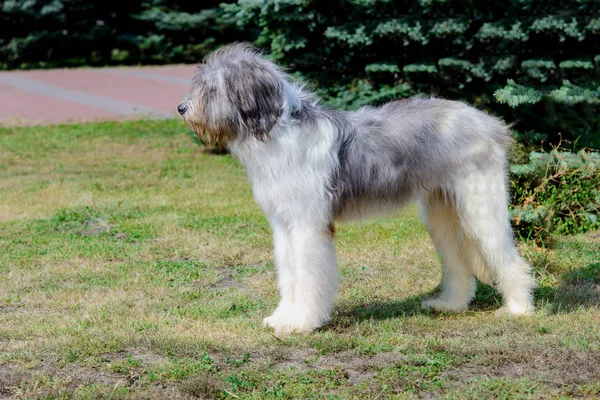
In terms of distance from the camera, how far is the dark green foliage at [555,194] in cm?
736

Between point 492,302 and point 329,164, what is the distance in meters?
1.76

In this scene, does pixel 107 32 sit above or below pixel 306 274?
above

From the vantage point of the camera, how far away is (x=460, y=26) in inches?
379

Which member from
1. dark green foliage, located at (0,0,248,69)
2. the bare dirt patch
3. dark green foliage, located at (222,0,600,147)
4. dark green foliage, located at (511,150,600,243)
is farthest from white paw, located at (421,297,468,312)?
dark green foliage, located at (0,0,248,69)

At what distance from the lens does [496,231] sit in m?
5.66

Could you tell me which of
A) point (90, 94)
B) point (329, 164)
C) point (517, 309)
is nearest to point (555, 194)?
point (517, 309)

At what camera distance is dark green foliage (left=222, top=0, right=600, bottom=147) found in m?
9.14

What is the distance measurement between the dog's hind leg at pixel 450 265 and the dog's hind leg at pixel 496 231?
22 cm

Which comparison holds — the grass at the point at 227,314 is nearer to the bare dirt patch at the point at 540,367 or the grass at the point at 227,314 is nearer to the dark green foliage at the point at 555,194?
the bare dirt patch at the point at 540,367

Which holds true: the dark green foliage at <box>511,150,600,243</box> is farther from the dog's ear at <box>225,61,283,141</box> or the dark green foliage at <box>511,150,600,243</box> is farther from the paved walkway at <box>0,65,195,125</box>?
the paved walkway at <box>0,65,195,125</box>

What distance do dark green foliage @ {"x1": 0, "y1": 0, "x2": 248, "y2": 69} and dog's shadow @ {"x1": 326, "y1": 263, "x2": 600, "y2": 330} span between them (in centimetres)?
1512

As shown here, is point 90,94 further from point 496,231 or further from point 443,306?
point 496,231

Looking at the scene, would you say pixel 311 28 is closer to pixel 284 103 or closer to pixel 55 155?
pixel 55 155

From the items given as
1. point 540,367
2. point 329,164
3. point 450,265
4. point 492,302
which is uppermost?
point 329,164
